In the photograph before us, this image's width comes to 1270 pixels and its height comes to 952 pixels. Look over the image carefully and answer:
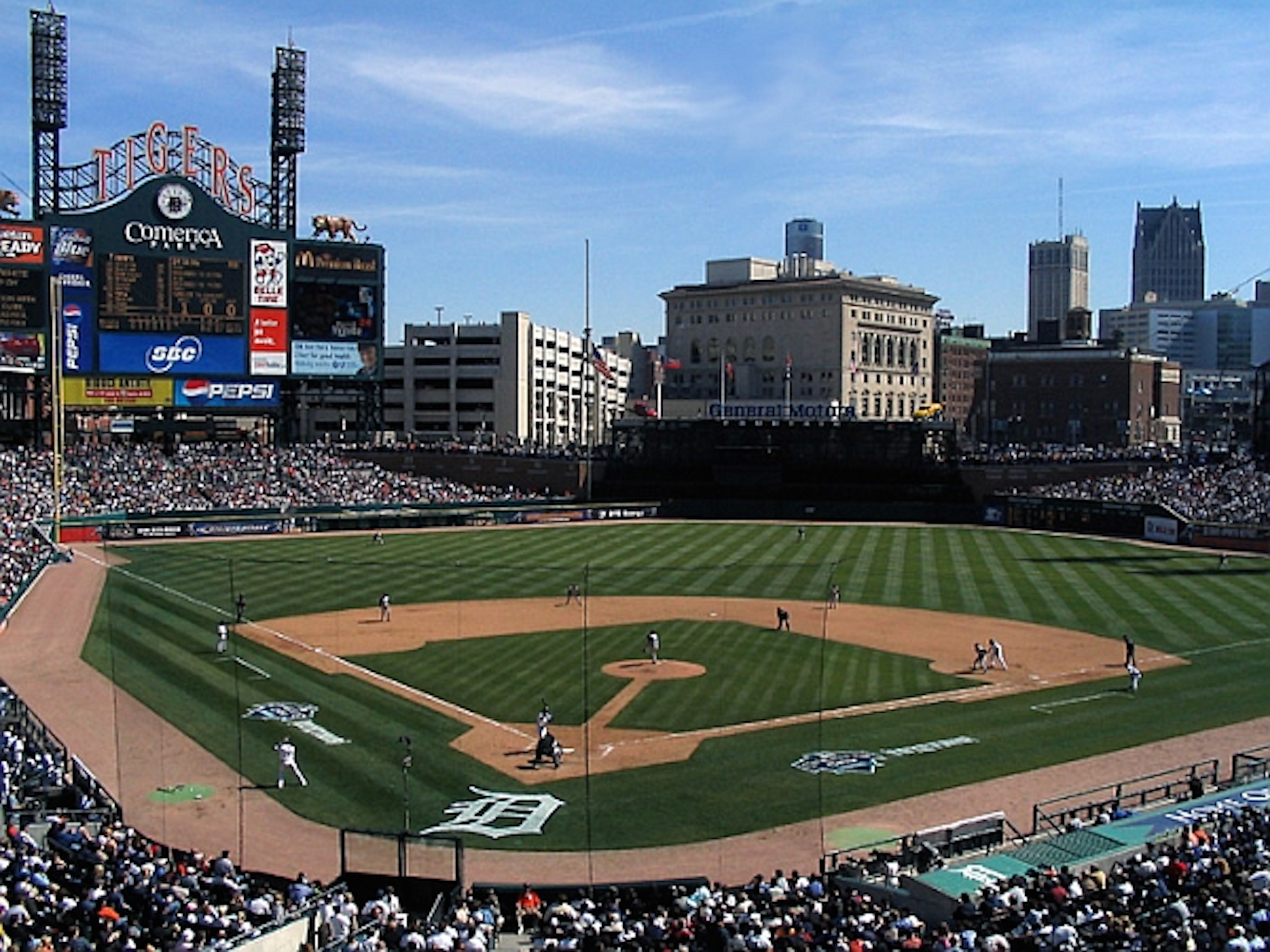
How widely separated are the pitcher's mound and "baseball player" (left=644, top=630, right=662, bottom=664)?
0.16m

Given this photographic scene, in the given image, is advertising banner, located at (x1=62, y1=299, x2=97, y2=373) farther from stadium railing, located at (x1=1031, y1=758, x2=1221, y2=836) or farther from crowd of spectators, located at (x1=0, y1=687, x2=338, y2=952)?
stadium railing, located at (x1=1031, y1=758, x2=1221, y2=836)

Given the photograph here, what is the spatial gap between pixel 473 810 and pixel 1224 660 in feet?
79.1

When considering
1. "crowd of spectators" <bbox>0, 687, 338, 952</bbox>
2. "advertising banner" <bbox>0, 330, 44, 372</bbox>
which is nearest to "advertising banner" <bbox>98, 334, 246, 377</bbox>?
"advertising banner" <bbox>0, 330, 44, 372</bbox>

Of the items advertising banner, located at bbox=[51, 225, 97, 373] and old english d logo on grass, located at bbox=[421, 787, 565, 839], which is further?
advertising banner, located at bbox=[51, 225, 97, 373]

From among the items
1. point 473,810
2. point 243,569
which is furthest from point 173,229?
point 473,810

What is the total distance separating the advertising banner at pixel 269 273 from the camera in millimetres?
79875

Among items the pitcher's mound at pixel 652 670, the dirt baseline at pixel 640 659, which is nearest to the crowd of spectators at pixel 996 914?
the dirt baseline at pixel 640 659

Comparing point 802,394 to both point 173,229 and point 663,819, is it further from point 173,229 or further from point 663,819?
point 663,819

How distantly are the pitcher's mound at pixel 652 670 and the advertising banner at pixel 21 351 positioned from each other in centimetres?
5267

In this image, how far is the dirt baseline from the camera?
2698cm

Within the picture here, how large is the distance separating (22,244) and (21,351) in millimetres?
6173

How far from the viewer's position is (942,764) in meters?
26.1

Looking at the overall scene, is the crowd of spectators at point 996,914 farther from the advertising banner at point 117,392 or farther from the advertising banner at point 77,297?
the advertising banner at point 77,297

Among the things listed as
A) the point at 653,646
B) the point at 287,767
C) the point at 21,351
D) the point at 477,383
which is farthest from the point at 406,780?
the point at 477,383
